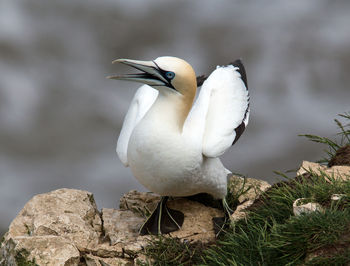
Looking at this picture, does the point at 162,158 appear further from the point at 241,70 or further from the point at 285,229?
the point at 241,70

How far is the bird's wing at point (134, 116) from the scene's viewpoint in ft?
19.8

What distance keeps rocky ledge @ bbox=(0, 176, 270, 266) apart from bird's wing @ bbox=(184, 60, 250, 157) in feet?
1.99

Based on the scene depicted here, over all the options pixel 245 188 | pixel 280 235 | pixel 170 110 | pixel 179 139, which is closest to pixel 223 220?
pixel 245 188

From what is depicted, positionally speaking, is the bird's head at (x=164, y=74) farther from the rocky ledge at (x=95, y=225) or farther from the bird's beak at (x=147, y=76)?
the rocky ledge at (x=95, y=225)

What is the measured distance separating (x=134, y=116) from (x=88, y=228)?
129 cm

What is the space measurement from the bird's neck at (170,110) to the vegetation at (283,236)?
3.32 ft

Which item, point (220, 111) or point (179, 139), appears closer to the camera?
point (179, 139)

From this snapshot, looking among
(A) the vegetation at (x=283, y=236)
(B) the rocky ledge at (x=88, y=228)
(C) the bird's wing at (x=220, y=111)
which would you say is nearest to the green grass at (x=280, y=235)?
(A) the vegetation at (x=283, y=236)

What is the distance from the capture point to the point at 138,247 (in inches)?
213

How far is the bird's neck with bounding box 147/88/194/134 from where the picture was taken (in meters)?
5.43

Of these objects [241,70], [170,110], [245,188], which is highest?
[241,70]

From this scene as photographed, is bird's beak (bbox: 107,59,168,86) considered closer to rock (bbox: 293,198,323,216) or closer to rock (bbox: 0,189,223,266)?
rock (bbox: 0,189,223,266)

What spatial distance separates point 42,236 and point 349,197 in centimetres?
257

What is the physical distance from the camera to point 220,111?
605 cm
